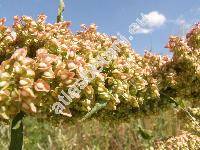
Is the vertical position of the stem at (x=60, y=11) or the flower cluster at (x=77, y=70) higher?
the stem at (x=60, y=11)

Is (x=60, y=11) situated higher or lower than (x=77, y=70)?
higher

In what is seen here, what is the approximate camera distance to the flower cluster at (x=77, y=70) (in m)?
1.79

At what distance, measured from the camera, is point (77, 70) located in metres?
2.03

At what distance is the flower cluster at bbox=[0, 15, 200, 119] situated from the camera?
1.79 meters

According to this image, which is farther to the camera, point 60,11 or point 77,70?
point 60,11

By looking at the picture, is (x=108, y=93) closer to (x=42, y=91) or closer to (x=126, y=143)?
(x=42, y=91)

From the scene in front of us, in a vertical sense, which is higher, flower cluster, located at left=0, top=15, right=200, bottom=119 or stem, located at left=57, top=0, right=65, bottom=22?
stem, located at left=57, top=0, right=65, bottom=22

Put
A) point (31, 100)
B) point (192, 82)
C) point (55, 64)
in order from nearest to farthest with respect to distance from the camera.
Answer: point (31, 100), point (55, 64), point (192, 82)

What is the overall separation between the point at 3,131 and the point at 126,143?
167 centimetres

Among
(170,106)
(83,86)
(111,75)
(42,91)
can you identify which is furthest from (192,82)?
(42,91)

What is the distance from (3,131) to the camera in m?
5.82

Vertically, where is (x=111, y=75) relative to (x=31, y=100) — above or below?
above

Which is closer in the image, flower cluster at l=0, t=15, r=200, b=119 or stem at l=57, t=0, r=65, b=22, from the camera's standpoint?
flower cluster at l=0, t=15, r=200, b=119

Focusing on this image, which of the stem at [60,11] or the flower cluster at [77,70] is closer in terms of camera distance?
the flower cluster at [77,70]
